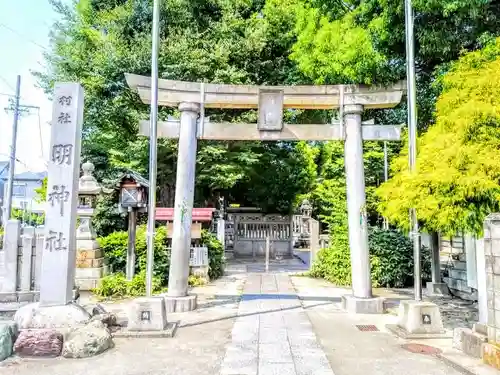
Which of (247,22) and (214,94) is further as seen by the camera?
(247,22)

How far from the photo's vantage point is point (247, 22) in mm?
17297

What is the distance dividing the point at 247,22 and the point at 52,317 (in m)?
15.1

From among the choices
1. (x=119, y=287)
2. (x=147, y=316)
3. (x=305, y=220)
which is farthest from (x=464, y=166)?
(x=305, y=220)

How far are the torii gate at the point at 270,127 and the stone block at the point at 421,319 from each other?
1.68 metres

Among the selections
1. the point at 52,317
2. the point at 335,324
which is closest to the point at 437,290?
the point at 335,324

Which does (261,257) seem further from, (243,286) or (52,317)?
(52,317)

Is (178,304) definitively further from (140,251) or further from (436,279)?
(436,279)

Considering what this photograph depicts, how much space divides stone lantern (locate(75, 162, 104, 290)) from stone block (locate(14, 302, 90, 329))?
4.51 meters

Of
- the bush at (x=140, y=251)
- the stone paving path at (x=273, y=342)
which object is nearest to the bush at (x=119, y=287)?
the bush at (x=140, y=251)

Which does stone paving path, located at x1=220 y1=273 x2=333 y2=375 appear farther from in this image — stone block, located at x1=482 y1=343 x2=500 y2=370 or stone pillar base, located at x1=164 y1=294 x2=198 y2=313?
stone block, located at x1=482 y1=343 x2=500 y2=370

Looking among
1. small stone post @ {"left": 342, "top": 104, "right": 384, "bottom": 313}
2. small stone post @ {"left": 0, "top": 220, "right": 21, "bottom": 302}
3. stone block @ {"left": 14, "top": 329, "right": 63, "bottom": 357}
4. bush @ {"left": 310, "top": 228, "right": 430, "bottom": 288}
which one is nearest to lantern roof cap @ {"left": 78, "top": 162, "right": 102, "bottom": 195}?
small stone post @ {"left": 0, "top": 220, "right": 21, "bottom": 302}

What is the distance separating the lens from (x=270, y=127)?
26.2 feet

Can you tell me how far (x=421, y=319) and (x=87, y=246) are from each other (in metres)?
7.95

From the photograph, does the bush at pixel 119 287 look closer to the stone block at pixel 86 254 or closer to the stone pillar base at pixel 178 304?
the stone block at pixel 86 254
